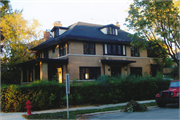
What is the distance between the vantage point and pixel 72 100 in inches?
538

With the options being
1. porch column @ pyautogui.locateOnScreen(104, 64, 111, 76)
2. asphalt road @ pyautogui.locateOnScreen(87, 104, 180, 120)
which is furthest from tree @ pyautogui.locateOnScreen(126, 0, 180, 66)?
asphalt road @ pyautogui.locateOnScreen(87, 104, 180, 120)

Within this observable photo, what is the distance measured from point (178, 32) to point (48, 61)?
13.3m

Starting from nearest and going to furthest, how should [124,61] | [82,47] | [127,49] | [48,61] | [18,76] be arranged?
1. [48,61]
2. [82,47]
3. [124,61]
4. [127,49]
5. [18,76]

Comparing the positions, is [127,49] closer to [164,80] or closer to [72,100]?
[164,80]

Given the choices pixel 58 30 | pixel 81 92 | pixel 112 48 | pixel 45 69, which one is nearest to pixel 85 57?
pixel 112 48

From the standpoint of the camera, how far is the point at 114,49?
2444 centimetres

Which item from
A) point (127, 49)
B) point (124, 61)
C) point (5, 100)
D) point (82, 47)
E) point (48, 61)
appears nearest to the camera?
point (5, 100)

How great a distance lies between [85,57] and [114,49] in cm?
453

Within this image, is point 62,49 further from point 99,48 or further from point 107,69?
point 107,69

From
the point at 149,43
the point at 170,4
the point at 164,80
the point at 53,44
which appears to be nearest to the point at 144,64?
the point at 149,43

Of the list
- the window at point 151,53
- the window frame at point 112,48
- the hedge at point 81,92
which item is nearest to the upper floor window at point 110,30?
the window frame at point 112,48

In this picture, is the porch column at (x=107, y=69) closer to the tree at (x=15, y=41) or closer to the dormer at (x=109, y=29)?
the dormer at (x=109, y=29)

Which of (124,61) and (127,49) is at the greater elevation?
(127,49)

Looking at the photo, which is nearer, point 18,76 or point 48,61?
point 48,61
